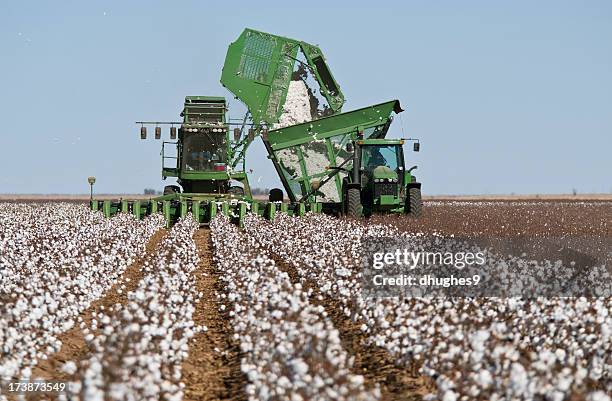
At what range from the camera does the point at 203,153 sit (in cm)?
2791

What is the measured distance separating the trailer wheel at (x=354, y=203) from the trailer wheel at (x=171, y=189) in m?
8.13

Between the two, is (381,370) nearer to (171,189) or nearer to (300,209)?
(300,209)

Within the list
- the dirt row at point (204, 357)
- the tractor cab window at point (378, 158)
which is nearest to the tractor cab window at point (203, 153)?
the tractor cab window at point (378, 158)

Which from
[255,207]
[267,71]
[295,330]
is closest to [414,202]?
[255,207]

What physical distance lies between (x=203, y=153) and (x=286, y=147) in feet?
12.5

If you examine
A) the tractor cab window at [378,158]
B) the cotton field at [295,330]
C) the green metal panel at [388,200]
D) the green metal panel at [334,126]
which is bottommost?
the cotton field at [295,330]

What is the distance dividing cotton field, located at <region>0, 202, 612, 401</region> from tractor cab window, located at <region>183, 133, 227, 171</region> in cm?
1136

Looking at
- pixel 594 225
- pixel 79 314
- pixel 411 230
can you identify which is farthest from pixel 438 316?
pixel 594 225

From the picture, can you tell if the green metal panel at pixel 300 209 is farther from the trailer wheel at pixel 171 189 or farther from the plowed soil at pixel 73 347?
the plowed soil at pixel 73 347

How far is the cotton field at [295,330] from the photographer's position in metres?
5.94

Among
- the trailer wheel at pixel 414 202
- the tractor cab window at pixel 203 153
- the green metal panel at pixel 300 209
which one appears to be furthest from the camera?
the tractor cab window at pixel 203 153

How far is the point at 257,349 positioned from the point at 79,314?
16.3 feet

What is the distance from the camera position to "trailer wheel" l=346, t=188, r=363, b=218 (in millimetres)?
22656

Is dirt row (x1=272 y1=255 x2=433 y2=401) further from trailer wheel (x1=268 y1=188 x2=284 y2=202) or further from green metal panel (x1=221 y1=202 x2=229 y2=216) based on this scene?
trailer wheel (x1=268 y1=188 x2=284 y2=202)
